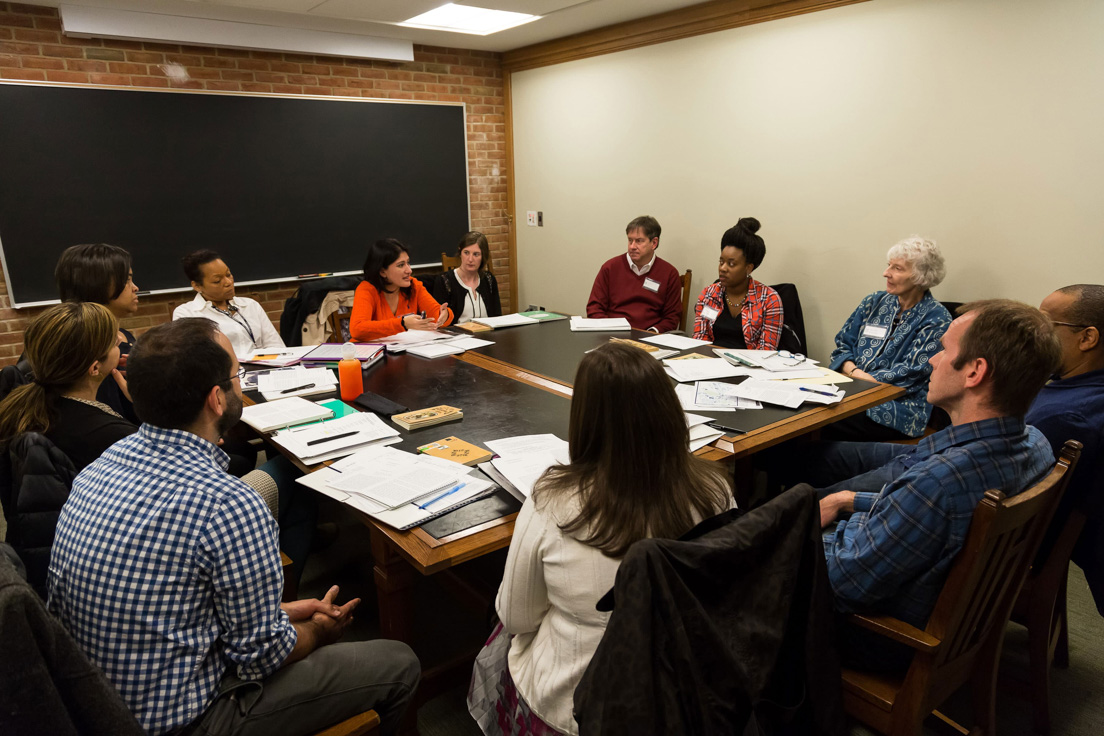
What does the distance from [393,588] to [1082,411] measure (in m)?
Answer: 1.80

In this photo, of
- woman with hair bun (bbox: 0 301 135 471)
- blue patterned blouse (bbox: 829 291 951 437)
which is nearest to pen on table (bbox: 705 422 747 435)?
blue patterned blouse (bbox: 829 291 951 437)

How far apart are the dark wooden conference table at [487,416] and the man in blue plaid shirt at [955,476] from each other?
1.76 ft

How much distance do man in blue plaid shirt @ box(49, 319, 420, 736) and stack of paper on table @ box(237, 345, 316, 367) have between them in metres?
1.52

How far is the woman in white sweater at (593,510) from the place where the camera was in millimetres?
1166

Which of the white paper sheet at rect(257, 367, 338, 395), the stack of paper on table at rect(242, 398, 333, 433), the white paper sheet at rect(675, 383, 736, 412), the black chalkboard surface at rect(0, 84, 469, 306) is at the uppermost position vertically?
the black chalkboard surface at rect(0, 84, 469, 306)

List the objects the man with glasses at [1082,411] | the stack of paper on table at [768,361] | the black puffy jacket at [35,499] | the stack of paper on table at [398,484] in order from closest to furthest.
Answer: the black puffy jacket at [35,499] → the stack of paper on table at [398,484] → the man with glasses at [1082,411] → the stack of paper on table at [768,361]

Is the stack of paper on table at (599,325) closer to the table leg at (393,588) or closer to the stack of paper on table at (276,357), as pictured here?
the stack of paper on table at (276,357)

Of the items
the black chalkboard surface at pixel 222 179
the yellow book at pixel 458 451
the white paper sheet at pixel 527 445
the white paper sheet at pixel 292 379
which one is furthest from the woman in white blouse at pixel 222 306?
the white paper sheet at pixel 527 445

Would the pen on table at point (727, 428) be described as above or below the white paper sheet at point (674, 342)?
below

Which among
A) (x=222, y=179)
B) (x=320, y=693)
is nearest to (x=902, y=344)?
(x=320, y=693)

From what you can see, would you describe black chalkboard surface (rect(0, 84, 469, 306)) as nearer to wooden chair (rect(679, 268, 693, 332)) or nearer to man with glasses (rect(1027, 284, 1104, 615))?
wooden chair (rect(679, 268, 693, 332))

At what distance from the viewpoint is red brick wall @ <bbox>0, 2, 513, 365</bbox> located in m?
3.75

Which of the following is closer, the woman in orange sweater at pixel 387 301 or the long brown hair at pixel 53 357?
the long brown hair at pixel 53 357

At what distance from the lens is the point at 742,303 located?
3486mm
